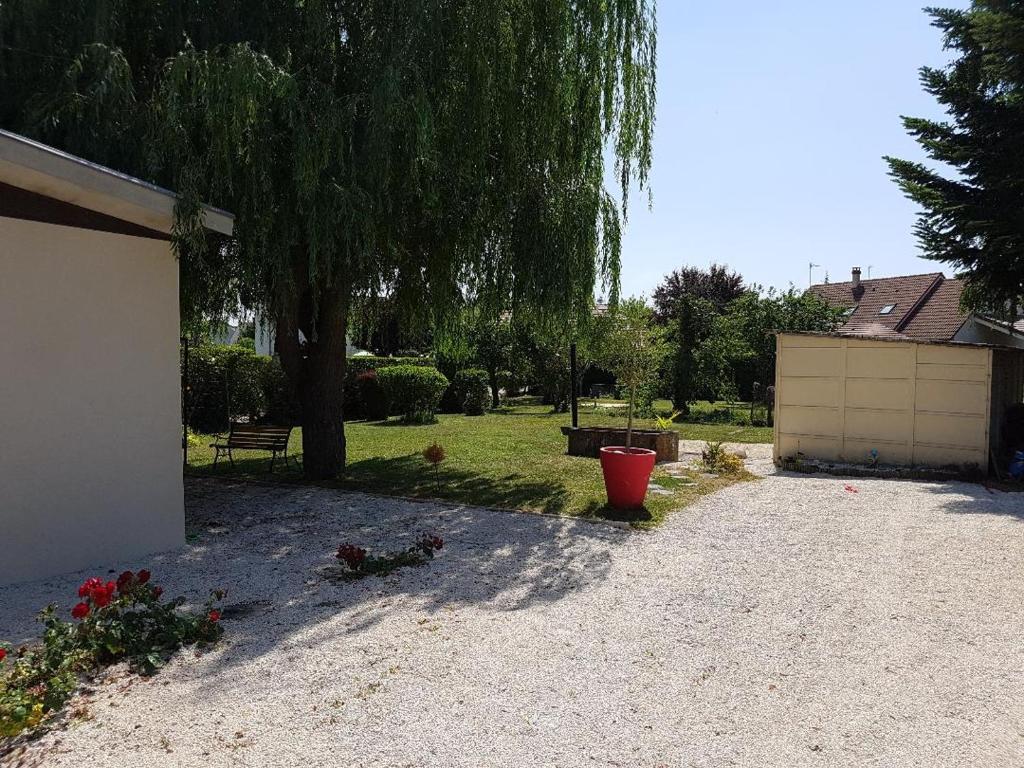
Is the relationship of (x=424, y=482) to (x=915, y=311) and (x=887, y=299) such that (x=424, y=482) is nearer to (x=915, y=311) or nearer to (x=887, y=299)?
(x=915, y=311)

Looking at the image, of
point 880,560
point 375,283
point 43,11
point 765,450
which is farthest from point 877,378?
point 43,11

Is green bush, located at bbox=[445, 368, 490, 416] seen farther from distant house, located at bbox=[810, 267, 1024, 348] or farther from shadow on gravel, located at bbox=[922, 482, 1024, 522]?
shadow on gravel, located at bbox=[922, 482, 1024, 522]

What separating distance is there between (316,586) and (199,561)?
4.32ft

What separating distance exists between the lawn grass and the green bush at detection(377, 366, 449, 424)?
1146 millimetres

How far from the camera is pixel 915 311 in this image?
93.4ft

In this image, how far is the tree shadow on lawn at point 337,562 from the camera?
4812mm

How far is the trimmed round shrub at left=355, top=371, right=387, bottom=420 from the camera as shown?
66.1 ft

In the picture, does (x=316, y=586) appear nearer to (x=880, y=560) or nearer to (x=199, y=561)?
(x=199, y=561)

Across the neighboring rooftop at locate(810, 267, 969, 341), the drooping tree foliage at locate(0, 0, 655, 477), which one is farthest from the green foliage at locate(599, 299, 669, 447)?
the neighboring rooftop at locate(810, 267, 969, 341)

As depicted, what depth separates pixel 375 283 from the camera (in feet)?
33.7

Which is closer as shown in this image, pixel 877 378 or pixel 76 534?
pixel 76 534

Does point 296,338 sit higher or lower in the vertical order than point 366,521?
higher

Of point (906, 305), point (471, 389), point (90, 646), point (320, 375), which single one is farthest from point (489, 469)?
point (906, 305)

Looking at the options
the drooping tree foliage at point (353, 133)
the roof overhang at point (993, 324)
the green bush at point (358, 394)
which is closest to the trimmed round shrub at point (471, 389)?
the green bush at point (358, 394)
